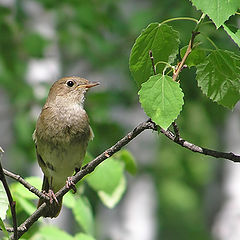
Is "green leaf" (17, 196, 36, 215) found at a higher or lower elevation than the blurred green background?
lower

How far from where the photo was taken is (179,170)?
14391mm

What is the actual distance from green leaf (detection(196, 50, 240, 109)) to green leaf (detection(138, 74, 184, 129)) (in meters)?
0.15

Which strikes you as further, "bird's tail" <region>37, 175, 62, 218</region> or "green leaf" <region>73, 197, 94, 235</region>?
"green leaf" <region>73, 197, 94, 235</region>

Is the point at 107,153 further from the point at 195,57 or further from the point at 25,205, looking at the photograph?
the point at 25,205

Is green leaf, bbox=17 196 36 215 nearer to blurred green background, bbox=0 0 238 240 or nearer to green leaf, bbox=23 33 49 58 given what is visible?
blurred green background, bbox=0 0 238 240

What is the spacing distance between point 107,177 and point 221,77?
1398mm

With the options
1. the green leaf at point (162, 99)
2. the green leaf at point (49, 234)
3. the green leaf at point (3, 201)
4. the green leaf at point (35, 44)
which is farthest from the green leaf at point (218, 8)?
the green leaf at point (35, 44)

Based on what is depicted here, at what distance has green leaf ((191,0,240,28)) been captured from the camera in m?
1.99

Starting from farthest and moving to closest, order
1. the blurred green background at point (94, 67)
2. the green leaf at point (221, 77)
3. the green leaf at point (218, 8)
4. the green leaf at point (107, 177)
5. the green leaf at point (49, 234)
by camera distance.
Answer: the blurred green background at point (94, 67)
the green leaf at point (107, 177)
the green leaf at point (49, 234)
the green leaf at point (221, 77)
the green leaf at point (218, 8)

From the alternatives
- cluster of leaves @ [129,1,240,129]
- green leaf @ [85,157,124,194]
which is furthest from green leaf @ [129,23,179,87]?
green leaf @ [85,157,124,194]

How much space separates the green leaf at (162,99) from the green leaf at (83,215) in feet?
4.02

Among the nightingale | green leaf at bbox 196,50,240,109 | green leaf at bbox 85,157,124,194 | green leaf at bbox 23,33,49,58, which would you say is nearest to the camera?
green leaf at bbox 196,50,240,109

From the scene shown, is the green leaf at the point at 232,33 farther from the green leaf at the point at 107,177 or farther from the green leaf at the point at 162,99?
the green leaf at the point at 107,177

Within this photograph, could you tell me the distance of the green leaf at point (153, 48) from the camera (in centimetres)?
215
